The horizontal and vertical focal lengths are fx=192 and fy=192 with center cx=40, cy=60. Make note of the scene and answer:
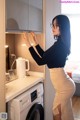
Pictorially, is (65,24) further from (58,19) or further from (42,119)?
(42,119)

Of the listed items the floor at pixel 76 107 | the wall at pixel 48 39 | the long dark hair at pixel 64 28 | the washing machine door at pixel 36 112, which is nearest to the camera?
the long dark hair at pixel 64 28

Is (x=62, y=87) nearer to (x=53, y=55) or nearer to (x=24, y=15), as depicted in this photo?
(x=53, y=55)

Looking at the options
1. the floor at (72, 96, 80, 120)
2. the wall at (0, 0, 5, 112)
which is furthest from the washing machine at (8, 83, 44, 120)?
the floor at (72, 96, 80, 120)

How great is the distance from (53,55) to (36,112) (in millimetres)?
738

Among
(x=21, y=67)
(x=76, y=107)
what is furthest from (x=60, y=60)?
(x=76, y=107)

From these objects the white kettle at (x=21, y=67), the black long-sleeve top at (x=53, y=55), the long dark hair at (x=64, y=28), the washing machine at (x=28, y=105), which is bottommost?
the washing machine at (x=28, y=105)

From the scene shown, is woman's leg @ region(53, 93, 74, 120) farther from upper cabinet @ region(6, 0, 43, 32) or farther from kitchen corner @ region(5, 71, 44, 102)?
upper cabinet @ region(6, 0, 43, 32)

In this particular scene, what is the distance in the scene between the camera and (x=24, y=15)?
1.96 m

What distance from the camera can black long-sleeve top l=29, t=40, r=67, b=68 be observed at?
67.3 inches

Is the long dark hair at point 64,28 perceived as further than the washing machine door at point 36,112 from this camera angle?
No

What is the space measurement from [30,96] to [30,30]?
2.32 ft

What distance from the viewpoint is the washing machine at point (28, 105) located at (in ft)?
5.60

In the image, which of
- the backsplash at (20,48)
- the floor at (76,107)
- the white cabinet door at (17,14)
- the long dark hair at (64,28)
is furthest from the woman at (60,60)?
the floor at (76,107)

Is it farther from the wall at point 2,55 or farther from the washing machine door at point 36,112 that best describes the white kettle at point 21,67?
the wall at point 2,55
